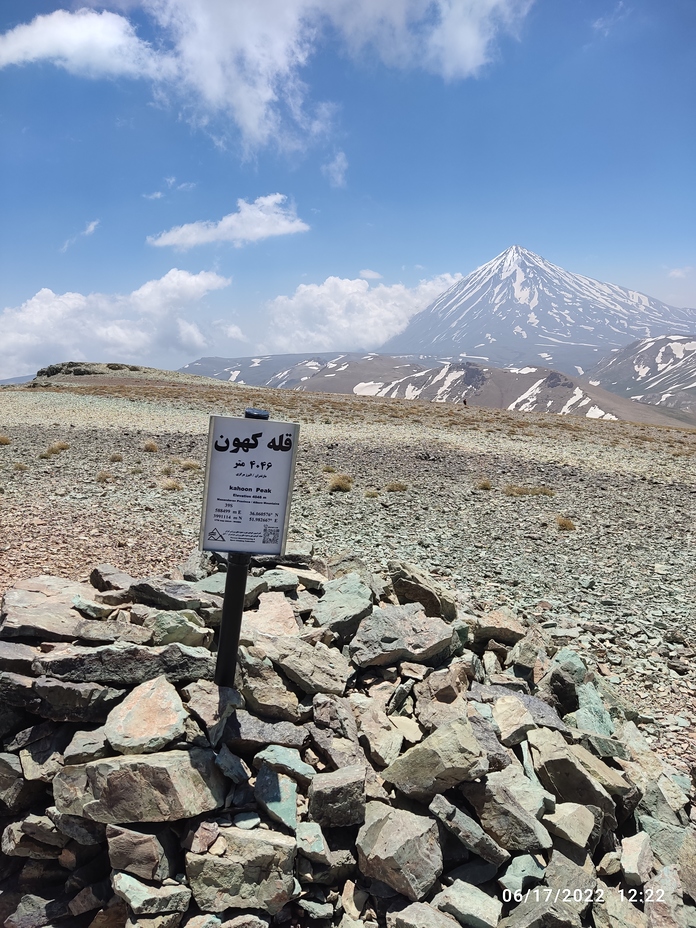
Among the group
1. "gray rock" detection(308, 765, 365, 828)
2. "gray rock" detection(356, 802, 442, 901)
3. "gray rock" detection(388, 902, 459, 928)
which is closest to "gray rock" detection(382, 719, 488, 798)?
"gray rock" detection(356, 802, 442, 901)

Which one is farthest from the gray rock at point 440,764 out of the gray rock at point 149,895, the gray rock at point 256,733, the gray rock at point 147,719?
the gray rock at point 147,719

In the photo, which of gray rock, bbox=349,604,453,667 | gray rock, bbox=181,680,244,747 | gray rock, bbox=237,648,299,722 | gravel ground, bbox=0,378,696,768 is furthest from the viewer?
gravel ground, bbox=0,378,696,768

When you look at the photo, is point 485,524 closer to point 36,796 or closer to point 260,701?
point 260,701

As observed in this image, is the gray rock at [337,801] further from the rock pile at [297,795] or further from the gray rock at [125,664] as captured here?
the gray rock at [125,664]

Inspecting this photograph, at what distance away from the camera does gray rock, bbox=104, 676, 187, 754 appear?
14.1ft

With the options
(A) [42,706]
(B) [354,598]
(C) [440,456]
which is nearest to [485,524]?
(B) [354,598]

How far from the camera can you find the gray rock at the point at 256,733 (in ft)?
15.2

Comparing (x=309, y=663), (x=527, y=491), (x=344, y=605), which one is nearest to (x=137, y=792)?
(x=309, y=663)

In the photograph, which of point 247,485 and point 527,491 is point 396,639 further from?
point 527,491

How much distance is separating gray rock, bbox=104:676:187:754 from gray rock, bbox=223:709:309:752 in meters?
0.44

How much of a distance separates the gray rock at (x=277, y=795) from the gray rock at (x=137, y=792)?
34cm

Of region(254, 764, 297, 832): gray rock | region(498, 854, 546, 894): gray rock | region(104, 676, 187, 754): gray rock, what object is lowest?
region(498, 854, 546, 894): gray rock

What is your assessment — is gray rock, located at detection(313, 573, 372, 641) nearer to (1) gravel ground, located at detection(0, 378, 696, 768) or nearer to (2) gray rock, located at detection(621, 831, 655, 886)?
(2) gray rock, located at detection(621, 831, 655, 886)

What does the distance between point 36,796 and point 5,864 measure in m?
0.64
